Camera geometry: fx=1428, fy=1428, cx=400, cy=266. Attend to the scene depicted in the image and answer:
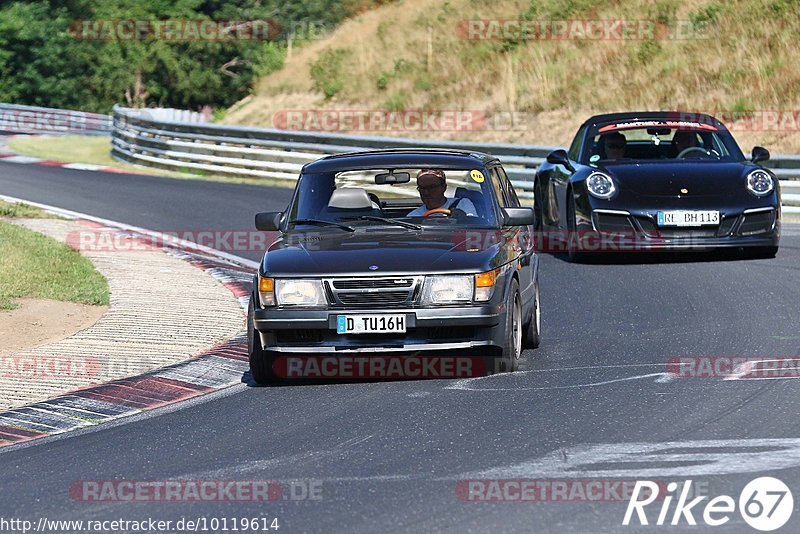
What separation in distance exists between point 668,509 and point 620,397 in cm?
242

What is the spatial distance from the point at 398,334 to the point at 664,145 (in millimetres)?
7332

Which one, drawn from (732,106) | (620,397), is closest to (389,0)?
(732,106)

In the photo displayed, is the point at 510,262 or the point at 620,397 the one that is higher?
the point at 510,262

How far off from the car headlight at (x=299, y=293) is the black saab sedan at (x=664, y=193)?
5996 millimetres

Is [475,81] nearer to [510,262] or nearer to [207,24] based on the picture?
[510,262]

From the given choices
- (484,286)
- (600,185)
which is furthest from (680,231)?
(484,286)

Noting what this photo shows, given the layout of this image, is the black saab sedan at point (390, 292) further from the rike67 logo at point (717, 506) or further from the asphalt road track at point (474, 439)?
the rike67 logo at point (717, 506)

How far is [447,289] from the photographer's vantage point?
→ 848 cm

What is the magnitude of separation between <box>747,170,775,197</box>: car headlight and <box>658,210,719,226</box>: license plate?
1.81 ft

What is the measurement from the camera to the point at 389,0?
49656mm

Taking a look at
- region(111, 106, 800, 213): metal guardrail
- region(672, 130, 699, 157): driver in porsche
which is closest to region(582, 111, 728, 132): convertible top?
region(672, 130, 699, 157): driver in porsche

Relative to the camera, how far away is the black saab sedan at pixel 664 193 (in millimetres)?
13727

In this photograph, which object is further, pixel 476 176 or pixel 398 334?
pixel 476 176

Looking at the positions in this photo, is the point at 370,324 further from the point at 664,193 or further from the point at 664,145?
the point at 664,145
